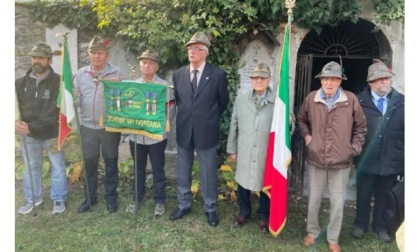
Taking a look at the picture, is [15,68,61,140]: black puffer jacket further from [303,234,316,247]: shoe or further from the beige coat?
[303,234,316,247]: shoe

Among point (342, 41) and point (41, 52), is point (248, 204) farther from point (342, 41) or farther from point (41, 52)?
point (342, 41)

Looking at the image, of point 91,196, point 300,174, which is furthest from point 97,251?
point 300,174

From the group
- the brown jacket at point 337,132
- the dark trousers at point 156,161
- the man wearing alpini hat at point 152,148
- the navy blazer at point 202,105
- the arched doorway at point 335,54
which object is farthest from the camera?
the arched doorway at point 335,54

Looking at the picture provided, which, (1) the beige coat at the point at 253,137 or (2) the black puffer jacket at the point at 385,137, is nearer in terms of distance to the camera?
(2) the black puffer jacket at the point at 385,137

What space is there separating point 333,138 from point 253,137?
78 centimetres

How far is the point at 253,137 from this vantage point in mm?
3961

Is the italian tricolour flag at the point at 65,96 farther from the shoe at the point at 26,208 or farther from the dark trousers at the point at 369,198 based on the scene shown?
the dark trousers at the point at 369,198

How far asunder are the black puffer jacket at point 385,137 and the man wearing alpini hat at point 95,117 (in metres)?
2.73

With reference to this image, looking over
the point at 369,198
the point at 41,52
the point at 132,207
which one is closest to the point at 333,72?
the point at 369,198

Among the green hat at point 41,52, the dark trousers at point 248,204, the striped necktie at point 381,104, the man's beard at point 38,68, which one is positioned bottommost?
the dark trousers at point 248,204

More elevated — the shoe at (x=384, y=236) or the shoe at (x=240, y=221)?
the shoe at (x=240, y=221)

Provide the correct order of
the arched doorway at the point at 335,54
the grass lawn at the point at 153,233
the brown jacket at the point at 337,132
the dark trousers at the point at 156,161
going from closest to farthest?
1. the brown jacket at the point at 337,132
2. the grass lawn at the point at 153,233
3. the dark trousers at the point at 156,161
4. the arched doorway at the point at 335,54

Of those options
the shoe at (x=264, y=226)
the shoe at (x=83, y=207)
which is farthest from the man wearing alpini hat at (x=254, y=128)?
the shoe at (x=83, y=207)

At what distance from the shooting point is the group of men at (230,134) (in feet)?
12.1
